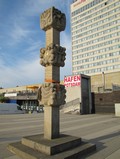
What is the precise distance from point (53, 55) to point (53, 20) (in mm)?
1244

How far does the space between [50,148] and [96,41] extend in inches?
3004

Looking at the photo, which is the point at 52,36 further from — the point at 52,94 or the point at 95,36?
the point at 95,36

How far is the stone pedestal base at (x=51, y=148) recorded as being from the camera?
479 centimetres

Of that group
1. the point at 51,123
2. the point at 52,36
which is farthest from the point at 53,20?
the point at 51,123

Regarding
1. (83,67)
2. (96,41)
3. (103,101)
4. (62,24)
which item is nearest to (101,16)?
(96,41)

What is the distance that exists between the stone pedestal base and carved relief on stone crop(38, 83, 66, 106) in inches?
44.9

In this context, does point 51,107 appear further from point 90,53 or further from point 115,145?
point 90,53

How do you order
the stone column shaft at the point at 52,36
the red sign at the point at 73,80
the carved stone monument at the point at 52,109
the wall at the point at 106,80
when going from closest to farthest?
the carved stone monument at the point at 52,109 → the stone column shaft at the point at 52,36 → the red sign at the point at 73,80 → the wall at the point at 106,80

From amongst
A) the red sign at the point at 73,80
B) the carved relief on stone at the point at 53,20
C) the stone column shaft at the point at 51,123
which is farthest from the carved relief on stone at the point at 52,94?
the red sign at the point at 73,80

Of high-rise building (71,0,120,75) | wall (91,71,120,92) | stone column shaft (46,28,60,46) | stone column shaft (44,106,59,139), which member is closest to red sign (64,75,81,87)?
wall (91,71,120,92)

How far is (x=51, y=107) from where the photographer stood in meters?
5.88

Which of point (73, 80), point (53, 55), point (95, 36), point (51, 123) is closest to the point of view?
point (51, 123)

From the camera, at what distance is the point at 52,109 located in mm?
5879

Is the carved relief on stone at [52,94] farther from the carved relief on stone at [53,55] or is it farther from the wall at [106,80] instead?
the wall at [106,80]
